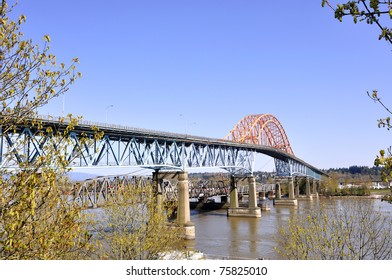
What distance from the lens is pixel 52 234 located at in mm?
6625

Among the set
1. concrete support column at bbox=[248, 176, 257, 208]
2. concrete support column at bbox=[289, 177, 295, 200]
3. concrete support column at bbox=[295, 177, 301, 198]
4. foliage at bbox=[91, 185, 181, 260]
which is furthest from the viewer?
→ concrete support column at bbox=[295, 177, 301, 198]

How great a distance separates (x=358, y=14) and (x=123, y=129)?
138 feet

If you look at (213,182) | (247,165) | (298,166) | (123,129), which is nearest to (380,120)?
(123,129)

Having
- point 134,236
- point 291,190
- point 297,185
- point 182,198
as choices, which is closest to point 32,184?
point 134,236

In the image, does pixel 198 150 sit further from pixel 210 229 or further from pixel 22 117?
pixel 22 117

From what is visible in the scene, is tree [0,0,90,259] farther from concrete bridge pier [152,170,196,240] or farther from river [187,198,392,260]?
concrete bridge pier [152,170,196,240]

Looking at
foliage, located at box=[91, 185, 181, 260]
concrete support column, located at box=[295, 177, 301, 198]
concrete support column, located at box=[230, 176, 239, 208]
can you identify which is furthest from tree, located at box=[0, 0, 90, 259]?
concrete support column, located at box=[295, 177, 301, 198]

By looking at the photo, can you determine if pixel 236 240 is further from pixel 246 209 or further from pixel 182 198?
pixel 246 209

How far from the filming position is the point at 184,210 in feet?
159

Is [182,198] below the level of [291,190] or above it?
above

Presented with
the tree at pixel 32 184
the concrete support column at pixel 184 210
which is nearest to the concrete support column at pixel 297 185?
the concrete support column at pixel 184 210

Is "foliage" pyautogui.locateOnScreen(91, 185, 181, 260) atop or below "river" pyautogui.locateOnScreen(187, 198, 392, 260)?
atop

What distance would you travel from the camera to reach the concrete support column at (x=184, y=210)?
45781 mm

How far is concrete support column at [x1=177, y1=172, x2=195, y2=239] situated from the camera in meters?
45.8
